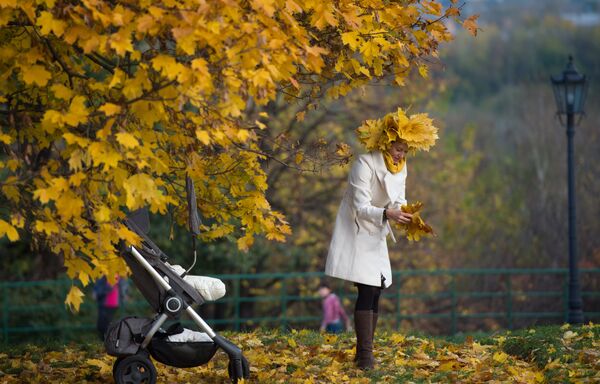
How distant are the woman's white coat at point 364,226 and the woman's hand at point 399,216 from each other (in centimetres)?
11

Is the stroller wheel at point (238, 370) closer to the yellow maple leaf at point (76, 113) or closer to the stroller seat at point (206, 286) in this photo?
the stroller seat at point (206, 286)

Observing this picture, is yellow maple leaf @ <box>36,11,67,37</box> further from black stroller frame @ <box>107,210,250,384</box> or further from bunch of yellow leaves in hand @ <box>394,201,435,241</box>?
bunch of yellow leaves in hand @ <box>394,201,435,241</box>

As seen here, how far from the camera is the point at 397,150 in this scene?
25.8 feet

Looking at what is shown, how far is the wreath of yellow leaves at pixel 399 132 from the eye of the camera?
25.3 feet

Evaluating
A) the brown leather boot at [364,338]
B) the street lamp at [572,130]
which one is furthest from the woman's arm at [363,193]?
the street lamp at [572,130]

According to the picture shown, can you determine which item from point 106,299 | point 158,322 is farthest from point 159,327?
point 106,299

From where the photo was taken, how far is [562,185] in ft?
92.3

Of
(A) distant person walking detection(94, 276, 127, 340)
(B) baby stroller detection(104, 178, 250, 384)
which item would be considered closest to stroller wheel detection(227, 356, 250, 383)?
(B) baby stroller detection(104, 178, 250, 384)

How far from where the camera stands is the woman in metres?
7.72

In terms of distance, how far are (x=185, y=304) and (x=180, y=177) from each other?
94cm

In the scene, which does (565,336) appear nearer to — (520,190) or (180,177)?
(180,177)

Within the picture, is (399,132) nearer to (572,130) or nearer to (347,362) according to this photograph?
(347,362)

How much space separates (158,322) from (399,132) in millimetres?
2119

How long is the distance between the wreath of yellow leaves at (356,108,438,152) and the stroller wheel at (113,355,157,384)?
220 centimetres
